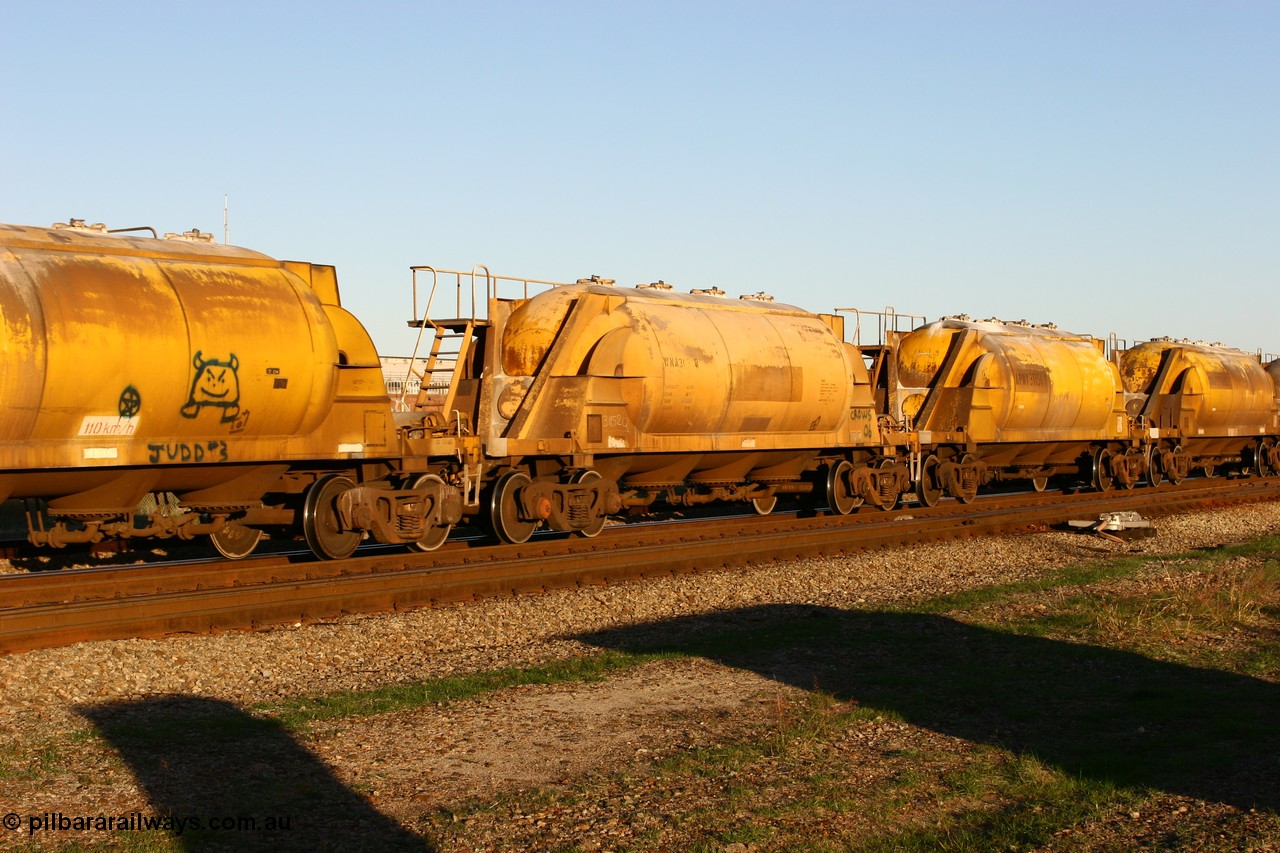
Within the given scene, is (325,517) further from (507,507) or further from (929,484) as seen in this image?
(929,484)

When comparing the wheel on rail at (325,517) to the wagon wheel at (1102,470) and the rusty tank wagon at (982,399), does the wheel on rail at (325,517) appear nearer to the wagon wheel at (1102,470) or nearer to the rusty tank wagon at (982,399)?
the rusty tank wagon at (982,399)

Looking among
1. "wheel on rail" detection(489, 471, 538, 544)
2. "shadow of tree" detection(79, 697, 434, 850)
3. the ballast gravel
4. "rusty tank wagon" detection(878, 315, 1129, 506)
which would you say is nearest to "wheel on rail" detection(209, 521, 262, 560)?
"wheel on rail" detection(489, 471, 538, 544)

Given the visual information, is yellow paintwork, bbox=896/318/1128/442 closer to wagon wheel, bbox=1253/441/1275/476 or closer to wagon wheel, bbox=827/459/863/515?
wagon wheel, bbox=827/459/863/515

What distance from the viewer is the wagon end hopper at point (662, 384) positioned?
17.5 meters

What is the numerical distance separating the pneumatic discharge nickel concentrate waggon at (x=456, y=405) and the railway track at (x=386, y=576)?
57cm

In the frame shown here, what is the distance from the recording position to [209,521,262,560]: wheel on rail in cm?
1556

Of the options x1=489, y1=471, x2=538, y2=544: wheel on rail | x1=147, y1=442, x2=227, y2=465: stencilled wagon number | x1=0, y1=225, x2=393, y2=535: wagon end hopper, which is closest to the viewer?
x1=0, y1=225, x2=393, y2=535: wagon end hopper

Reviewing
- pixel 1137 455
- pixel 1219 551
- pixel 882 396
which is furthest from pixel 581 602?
pixel 1137 455

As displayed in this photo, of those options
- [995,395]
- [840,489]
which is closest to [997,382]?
[995,395]

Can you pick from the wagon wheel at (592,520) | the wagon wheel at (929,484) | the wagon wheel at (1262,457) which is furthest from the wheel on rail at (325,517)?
the wagon wheel at (1262,457)

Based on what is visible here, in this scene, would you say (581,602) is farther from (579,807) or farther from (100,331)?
(579,807)

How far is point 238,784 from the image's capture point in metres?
6.84

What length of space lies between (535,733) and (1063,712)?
356 centimetres

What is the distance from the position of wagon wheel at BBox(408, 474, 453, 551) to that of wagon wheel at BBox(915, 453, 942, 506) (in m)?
11.3
